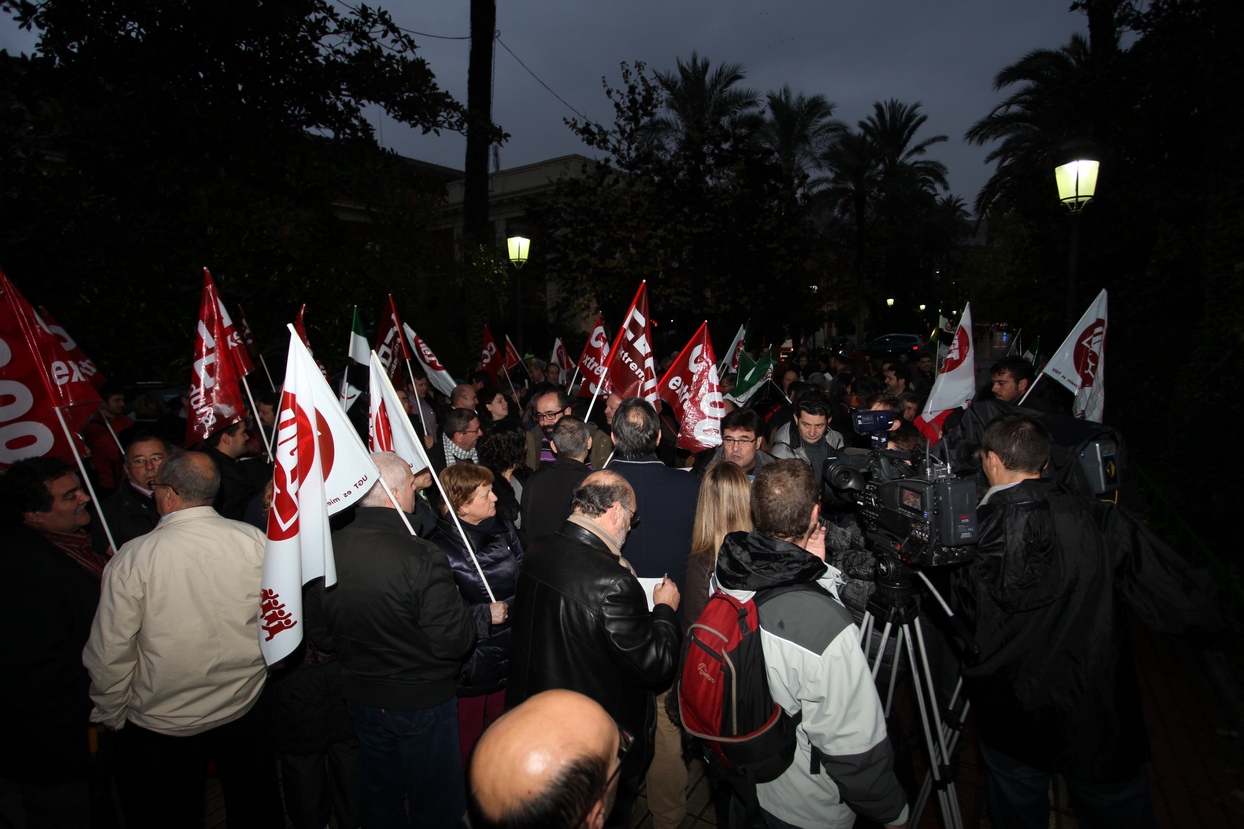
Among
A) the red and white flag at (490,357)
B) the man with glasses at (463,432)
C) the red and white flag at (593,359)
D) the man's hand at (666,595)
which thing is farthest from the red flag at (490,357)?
the man's hand at (666,595)

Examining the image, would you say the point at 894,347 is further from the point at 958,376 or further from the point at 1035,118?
the point at 958,376

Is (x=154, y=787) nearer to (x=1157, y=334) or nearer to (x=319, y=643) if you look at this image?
(x=319, y=643)

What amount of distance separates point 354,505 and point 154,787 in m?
1.41

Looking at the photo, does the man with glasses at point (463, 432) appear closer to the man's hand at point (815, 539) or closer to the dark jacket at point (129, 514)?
the dark jacket at point (129, 514)

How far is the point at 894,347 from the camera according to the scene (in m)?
36.1

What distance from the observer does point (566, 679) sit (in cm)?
266

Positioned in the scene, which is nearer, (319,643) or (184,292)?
(319,643)

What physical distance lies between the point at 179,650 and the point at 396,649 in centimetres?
88

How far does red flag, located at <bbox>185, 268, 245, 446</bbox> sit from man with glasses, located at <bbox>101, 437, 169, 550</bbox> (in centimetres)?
37

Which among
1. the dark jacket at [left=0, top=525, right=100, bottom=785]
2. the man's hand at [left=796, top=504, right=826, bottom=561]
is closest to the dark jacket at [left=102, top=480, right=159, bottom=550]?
the dark jacket at [left=0, top=525, right=100, bottom=785]

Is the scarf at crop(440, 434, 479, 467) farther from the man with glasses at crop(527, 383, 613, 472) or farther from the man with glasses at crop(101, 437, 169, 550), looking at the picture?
the man with glasses at crop(101, 437, 169, 550)

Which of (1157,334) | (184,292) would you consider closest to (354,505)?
(184,292)

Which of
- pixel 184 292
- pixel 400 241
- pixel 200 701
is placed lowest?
pixel 200 701

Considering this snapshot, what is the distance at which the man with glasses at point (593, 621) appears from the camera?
8.58 ft
